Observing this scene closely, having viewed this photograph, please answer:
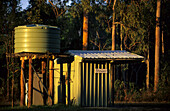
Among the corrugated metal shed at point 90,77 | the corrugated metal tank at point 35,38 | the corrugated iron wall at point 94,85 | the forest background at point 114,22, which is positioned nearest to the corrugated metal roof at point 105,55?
the corrugated metal shed at point 90,77

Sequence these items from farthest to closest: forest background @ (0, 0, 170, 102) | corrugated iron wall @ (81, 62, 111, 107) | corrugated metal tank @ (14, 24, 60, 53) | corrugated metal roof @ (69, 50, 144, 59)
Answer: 1. forest background @ (0, 0, 170, 102)
2. corrugated iron wall @ (81, 62, 111, 107)
3. corrugated metal roof @ (69, 50, 144, 59)
4. corrugated metal tank @ (14, 24, 60, 53)

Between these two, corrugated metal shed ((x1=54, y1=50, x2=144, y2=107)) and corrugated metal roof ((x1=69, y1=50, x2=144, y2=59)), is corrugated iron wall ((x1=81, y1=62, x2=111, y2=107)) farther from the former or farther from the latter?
corrugated metal roof ((x1=69, y1=50, x2=144, y2=59))

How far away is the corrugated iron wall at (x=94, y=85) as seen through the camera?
1655cm

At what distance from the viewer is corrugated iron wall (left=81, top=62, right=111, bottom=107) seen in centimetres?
1655

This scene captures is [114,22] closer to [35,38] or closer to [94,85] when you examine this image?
[94,85]

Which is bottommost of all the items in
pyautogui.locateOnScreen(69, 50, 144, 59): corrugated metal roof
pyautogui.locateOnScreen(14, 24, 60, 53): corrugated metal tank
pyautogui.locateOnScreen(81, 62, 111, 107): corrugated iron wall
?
pyautogui.locateOnScreen(81, 62, 111, 107): corrugated iron wall

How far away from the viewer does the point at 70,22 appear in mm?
39906

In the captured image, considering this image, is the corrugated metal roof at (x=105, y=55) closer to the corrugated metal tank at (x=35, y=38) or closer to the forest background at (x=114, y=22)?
the corrugated metal tank at (x=35, y=38)

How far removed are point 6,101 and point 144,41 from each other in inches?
489

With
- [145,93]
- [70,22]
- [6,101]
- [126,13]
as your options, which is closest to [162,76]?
[145,93]

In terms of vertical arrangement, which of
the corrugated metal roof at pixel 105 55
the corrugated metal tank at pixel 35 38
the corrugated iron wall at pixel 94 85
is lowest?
the corrugated iron wall at pixel 94 85

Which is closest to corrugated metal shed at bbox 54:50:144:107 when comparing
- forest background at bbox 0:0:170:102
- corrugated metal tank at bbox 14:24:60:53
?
corrugated metal tank at bbox 14:24:60:53

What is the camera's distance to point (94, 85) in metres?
16.8

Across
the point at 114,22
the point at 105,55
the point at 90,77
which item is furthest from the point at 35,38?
the point at 114,22
